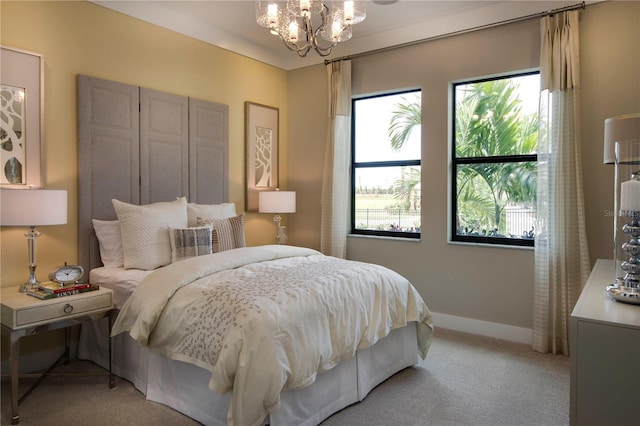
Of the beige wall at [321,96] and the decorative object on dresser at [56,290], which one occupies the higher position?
the beige wall at [321,96]

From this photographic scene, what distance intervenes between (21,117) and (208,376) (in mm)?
2232

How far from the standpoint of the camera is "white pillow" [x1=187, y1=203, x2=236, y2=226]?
358cm

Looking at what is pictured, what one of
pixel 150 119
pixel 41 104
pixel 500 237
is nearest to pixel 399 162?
pixel 500 237

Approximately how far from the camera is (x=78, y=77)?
3152mm

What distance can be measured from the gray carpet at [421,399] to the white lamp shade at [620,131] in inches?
59.2

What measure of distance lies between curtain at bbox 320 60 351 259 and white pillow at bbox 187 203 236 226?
1.19 m

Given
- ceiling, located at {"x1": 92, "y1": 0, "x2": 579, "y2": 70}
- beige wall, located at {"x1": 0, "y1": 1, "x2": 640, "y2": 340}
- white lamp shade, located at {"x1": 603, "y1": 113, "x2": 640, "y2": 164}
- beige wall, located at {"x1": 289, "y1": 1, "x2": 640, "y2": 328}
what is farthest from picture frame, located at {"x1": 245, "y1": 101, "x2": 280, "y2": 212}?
white lamp shade, located at {"x1": 603, "y1": 113, "x2": 640, "y2": 164}

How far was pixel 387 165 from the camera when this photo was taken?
Result: 4504 mm

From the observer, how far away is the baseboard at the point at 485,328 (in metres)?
3.57

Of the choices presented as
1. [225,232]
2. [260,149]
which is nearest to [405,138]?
[260,149]

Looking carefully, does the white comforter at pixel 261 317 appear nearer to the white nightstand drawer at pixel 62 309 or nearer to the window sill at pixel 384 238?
the white nightstand drawer at pixel 62 309

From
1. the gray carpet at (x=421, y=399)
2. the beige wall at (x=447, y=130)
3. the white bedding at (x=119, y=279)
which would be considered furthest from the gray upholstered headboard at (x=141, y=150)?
the beige wall at (x=447, y=130)

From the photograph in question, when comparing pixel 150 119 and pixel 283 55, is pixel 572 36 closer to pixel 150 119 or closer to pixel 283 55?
pixel 283 55

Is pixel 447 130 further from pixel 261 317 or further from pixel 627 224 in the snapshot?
pixel 261 317
